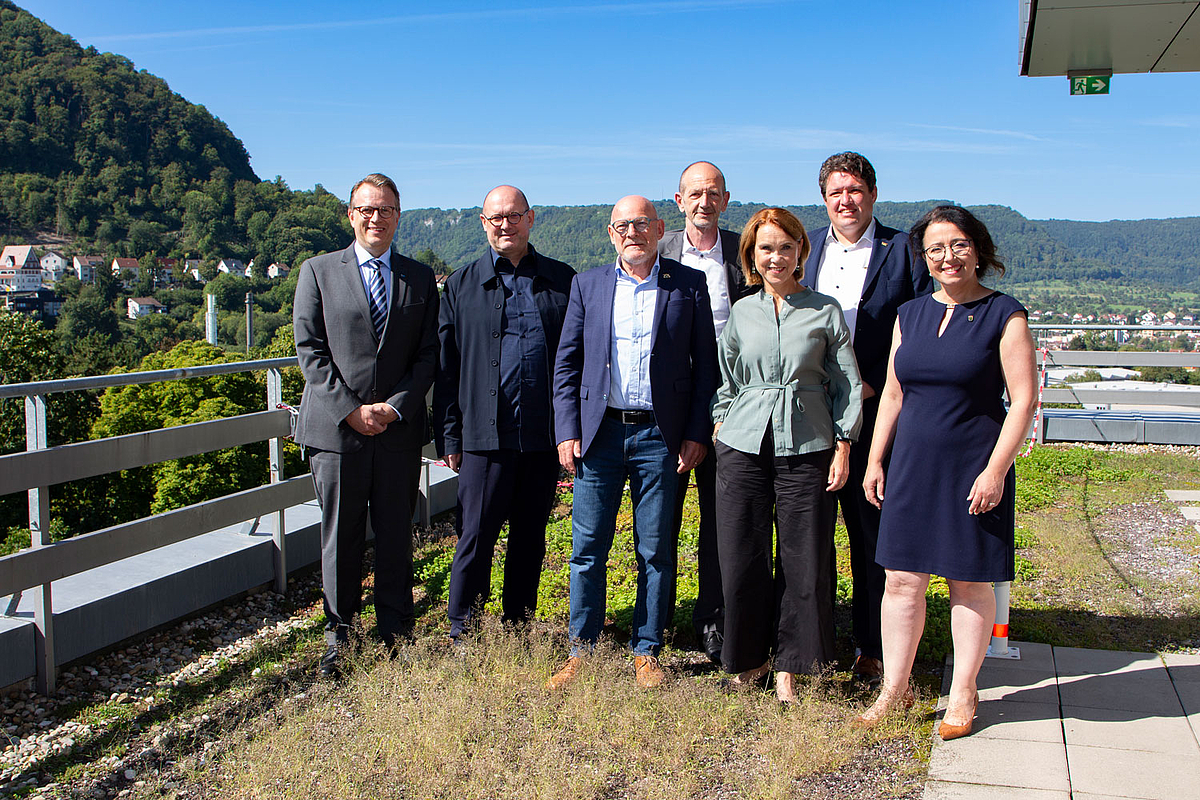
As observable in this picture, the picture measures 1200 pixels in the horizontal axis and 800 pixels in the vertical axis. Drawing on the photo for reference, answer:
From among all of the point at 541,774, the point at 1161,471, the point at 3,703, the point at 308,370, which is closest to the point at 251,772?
the point at 541,774

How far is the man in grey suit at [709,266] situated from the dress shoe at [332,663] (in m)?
1.51

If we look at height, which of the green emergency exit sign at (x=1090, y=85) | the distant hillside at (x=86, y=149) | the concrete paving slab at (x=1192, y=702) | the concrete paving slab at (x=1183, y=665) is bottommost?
→ the concrete paving slab at (x=1183, y=665)

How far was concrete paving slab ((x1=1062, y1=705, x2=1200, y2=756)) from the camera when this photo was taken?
10.0 feet

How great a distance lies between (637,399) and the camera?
350 cm

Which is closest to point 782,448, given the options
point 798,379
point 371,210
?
point 798,379

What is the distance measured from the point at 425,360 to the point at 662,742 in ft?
6.11

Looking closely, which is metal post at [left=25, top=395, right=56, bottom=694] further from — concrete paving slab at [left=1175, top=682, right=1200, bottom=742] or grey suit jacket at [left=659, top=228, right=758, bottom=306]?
concrete paving slab at [left=1175, top=682, right=1200, bottom=742]

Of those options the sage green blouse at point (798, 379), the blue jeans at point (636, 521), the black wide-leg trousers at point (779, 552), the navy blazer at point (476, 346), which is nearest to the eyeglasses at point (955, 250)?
the sage green blouse at point (798, 379)

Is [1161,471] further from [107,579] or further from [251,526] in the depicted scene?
[107,579]

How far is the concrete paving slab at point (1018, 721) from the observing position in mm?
3148

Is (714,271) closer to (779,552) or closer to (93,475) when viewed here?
(779,552)

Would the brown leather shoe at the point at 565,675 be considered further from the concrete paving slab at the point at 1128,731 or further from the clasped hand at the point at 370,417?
the concrete paving slab at the point at 1128,731

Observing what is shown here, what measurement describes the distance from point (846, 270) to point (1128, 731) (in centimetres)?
196

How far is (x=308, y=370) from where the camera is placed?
3.72 metres
